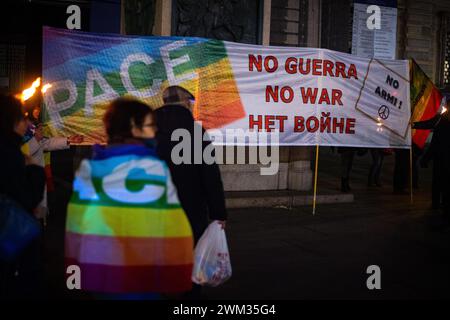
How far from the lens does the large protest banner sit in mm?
8016

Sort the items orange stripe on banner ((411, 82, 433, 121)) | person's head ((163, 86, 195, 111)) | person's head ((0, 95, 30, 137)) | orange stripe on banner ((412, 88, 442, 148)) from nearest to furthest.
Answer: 1. person's head ((0, 95, 30, 137))
2. person's head ((163, 86, 195, 111))
3. orange stripe on banner ((411, 82, 433, 121))
4. orange stripe on banner ((412, 88, 442, 148))

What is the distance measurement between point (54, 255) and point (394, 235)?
14.8 feet

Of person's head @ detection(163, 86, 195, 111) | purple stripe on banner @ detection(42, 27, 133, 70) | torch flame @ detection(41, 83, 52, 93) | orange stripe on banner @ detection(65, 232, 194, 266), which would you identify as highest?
purple stripe on banner @ detection(42, 27, 133, 70)

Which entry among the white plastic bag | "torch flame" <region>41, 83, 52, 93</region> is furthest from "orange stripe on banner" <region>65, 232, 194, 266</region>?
"torch flame" <region>41, 83, 52, 93</region>

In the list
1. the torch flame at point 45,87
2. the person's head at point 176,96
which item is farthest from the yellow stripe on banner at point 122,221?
the torch flame at point 45,87

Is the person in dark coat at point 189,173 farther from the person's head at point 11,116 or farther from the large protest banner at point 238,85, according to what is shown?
the large protest banner at point 238,85

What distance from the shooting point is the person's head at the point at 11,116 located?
367cm

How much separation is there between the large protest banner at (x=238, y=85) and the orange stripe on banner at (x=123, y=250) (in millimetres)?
5053

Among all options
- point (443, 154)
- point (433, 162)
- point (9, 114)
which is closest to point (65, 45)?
point (9, 114)

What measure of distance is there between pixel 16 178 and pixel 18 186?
5 cm

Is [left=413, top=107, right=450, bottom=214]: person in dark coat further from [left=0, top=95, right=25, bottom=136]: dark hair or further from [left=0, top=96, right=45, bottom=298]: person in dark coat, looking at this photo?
[left=0, top=95, right=25, bottom=136]: dark hair

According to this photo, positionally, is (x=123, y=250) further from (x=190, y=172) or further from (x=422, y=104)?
(x=422, y=104)

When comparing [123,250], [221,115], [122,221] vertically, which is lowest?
[123,250]

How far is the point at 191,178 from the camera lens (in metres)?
4.60
